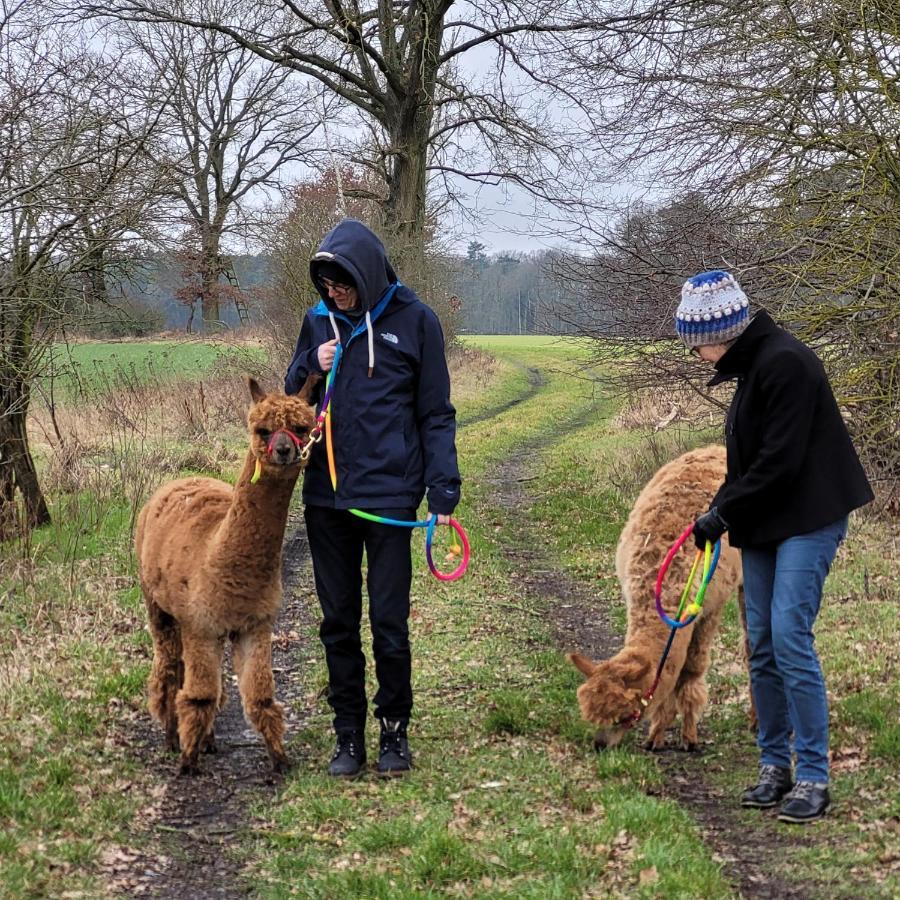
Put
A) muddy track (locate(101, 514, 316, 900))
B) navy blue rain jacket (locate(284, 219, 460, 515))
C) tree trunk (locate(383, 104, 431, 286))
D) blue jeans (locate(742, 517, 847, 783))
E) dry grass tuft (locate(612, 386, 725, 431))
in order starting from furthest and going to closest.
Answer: tree trunk (locate(383, 104, 431, 286)) → dry grass tuft (locate(612, 386, 725, 431)) → navy blue rain jacket (locate(284, 219, 460, 515)) → blue jeans (locate(742, 517, 847, 783)) → muddy track (locate(101, 514, 316, 900))

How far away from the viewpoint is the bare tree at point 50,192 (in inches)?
276

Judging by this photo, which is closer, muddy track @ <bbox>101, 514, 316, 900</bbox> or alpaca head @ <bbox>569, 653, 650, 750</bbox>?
muddy track @ <bbox>101, 514, 316, 900</bbox>

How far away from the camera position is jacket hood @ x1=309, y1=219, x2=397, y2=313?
16.0ft

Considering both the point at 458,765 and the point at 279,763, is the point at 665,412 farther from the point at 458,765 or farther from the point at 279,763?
the point at 279,763

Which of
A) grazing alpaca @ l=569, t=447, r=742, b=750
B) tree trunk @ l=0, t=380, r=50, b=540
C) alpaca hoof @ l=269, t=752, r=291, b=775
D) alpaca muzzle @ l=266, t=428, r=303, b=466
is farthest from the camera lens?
tree trunk @ l=0, t=380, r=50, b=540

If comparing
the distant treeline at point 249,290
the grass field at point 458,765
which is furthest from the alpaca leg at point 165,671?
the distant treeline at point 249,290

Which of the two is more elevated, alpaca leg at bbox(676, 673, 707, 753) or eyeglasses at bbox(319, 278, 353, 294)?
eyeglasses at bbox(319, 278, 353, 294)

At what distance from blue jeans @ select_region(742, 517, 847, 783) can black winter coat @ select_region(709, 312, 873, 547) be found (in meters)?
0.11

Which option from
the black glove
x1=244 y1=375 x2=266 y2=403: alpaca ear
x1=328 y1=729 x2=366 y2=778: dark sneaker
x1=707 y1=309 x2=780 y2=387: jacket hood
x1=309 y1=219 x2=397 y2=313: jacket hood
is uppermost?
x1=309 y1=219 x2=397 y2=313: jacket hood

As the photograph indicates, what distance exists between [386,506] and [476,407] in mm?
23693

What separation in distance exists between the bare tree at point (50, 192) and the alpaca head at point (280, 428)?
2724 millimetres

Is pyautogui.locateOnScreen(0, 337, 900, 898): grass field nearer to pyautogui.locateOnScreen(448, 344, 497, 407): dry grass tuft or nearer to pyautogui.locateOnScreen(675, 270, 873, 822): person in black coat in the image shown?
pyautogui.locateOnScreen(675, 270, 873, 822): person in black coat

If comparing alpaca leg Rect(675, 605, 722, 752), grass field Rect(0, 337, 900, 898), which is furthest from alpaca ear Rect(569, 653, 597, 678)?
alpaca leg Rect(675, 605, 722, 752)

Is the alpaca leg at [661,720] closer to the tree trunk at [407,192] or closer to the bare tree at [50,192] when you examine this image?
the bare tree at [50,192]
